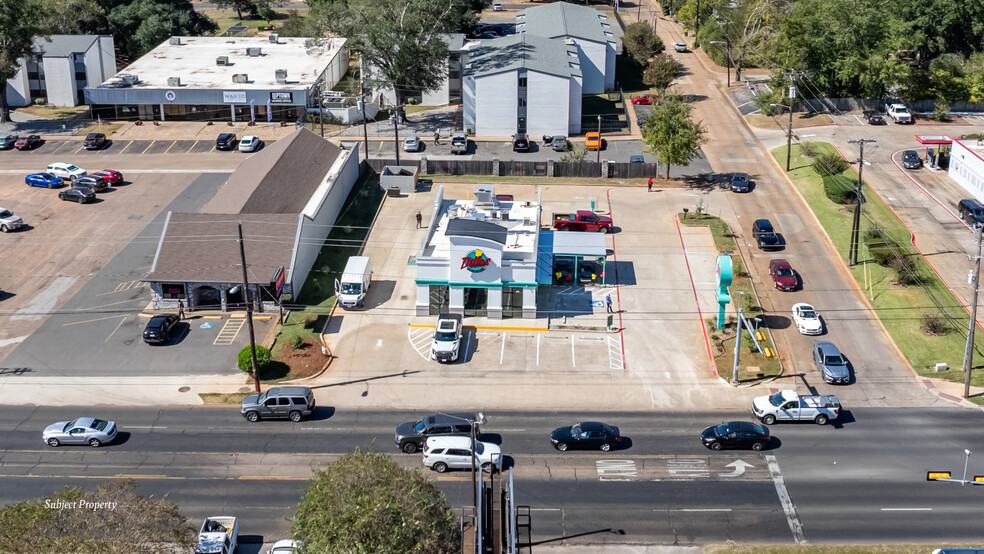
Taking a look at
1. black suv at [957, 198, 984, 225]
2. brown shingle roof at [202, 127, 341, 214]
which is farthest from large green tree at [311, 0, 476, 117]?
black suv at [957, 198, 984, 225]

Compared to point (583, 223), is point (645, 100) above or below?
above

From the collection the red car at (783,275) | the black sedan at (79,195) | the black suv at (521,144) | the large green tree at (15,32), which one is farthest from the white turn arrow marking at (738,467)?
the large green tree at (15,32)

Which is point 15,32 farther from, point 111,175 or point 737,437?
point 737,437

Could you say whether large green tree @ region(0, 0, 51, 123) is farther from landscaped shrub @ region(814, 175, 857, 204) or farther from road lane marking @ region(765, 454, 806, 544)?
road lane marking @ region(765, 454, 806, 544)

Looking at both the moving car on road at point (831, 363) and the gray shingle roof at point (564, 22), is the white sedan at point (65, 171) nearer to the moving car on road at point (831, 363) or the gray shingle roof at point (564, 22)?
the gray shingle roof at point (564, 22)

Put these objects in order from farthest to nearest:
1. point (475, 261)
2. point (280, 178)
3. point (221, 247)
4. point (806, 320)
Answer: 1. point (280, 178)
2. point (221, 247)
3. point (475, 261)
4. point (806, 320)

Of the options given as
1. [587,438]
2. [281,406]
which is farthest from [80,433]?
[587,438]
